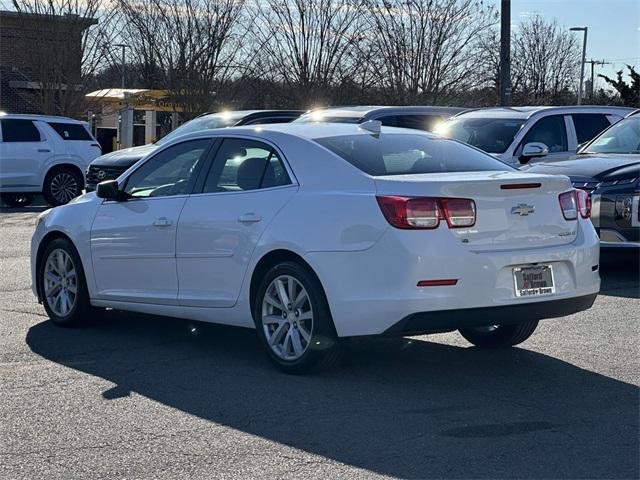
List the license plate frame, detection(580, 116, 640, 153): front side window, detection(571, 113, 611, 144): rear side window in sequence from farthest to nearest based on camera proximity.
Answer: detection(571, 113, 611, 144): rear side window, detection(580, 116, 640, 153): front side window, the license plate frame

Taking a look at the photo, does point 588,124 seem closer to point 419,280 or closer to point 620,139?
point 620,139

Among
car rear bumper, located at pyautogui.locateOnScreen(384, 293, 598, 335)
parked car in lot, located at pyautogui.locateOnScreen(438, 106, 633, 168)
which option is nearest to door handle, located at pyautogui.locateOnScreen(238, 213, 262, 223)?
car rear bumper, located at pyautogui.locateOnScreen(384, 293, 598, 335)

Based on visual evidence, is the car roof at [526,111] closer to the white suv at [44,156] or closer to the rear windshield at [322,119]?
the rear windshield at [322,119]

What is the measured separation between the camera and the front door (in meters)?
7.77

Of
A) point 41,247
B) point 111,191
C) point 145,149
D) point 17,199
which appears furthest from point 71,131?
point 111,191

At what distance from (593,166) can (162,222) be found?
18.0 ft

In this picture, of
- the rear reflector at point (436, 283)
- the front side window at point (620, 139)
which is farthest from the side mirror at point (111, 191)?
the front side window at point (620, 139)

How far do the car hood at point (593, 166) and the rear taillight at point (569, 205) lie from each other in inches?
160

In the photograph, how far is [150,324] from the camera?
29.1 feet

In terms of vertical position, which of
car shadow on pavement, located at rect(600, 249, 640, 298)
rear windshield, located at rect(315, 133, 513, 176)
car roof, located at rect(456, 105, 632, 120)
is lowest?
car shadow on pavement, located at rect(600, 249, 640, 298)

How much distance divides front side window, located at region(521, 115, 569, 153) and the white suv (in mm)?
10863

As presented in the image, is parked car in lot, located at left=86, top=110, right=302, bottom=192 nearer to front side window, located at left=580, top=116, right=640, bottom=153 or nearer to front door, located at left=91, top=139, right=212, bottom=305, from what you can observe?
front side window, located at left=580, top=116, right=640, bottom=153

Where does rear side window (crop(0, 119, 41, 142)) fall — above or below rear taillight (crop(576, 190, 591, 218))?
above

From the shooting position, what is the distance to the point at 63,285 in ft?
28.5
